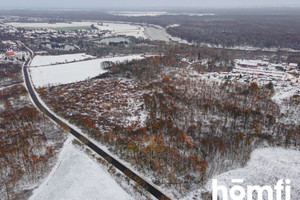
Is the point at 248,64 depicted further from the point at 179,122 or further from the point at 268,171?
the point at 268,171

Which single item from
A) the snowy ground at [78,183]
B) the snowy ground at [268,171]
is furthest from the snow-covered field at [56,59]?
the snowy ground at [268,171]

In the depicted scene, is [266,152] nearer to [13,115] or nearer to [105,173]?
[105,173]

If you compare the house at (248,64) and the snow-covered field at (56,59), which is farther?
the snow-covered field at (56,59)

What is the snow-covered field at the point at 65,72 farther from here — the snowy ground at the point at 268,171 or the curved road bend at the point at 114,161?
the snowy ground at the point at 268,171

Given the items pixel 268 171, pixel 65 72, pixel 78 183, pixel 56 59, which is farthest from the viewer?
pixel 56 59

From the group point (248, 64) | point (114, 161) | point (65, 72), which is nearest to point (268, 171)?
point (114, 161)

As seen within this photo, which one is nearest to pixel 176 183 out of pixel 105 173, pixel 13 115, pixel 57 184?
pixel 105 173
